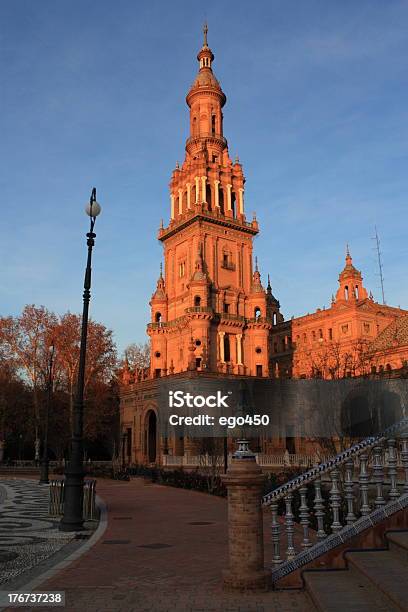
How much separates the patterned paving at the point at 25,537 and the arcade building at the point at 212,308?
3012 cm

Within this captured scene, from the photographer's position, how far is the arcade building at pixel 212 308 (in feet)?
180

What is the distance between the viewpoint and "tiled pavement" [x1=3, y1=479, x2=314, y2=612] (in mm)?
7031

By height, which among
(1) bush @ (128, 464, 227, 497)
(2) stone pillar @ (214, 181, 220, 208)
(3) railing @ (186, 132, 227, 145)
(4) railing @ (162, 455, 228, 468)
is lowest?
(1) bush @ (128, 464, 227, 497)

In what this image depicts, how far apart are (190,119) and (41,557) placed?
62819mm

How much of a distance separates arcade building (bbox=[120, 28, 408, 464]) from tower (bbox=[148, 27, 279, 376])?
0.11 m

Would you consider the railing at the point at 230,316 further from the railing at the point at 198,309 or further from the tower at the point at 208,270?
the railing at the point at 198,309

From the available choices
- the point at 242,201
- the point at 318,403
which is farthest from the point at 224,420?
the point at 242,201

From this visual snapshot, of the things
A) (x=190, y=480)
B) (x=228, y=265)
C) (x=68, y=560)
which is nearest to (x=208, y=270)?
(x=228, y=265)

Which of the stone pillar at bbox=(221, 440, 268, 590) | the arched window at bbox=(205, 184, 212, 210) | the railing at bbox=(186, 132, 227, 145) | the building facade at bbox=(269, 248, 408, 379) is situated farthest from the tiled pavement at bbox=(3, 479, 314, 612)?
the railing at bbox=(186, 132, 227, 145)

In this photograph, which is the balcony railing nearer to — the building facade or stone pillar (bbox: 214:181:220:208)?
stone pillar (bbox: 214:181:220:208)

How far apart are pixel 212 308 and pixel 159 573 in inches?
1847

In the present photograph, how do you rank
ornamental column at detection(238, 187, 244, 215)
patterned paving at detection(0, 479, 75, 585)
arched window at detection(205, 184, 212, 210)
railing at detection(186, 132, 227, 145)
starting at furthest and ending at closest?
railing at detection(186, 132, 227, 145), ornamental column at detection(238, 187, 244, 215), arched window at detection(205, 184, 212, 210), patterned paving at detection(0, 479, 75, 585)

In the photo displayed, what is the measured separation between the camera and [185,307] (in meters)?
57.9

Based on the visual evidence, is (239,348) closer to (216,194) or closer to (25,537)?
(216,194)
